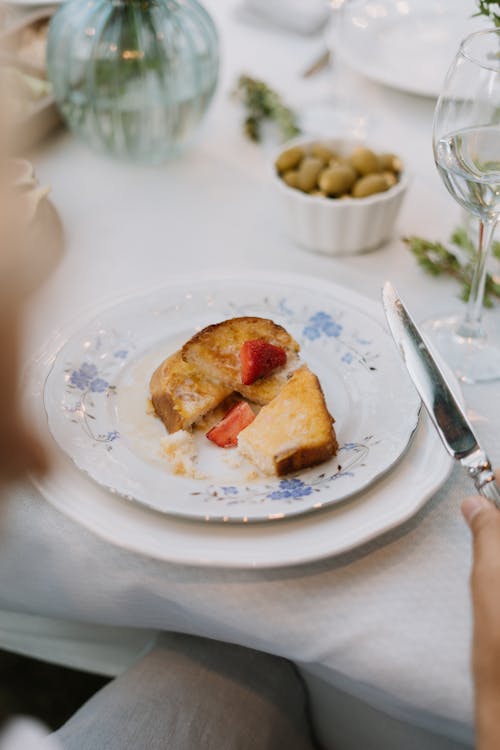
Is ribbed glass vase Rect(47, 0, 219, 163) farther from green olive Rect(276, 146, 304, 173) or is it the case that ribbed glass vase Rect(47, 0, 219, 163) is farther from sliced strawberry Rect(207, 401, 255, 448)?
sliced strawberry Rect(207, 401, 255, 448)

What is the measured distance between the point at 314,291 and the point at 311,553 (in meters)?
0.39

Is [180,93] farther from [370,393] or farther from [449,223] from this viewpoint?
[370,393]

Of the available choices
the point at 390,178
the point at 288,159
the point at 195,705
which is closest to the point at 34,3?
the point at 288,159

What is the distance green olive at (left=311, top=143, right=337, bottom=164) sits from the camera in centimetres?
111

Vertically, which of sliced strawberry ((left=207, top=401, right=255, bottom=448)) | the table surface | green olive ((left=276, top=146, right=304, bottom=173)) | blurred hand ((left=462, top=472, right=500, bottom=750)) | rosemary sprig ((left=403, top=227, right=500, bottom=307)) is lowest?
the table surface

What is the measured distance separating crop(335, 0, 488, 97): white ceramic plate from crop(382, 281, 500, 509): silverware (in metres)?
0.66

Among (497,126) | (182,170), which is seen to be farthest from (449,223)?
(182,170)

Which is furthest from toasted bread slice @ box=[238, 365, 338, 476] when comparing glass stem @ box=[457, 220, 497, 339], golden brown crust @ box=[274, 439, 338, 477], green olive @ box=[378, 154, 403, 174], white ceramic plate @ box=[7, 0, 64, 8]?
white ceramic plate @ box=[7, 0, 64, 8]

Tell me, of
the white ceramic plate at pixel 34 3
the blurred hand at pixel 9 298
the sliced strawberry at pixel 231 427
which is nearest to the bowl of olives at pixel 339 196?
the sliced strawberry at pixel 231 427

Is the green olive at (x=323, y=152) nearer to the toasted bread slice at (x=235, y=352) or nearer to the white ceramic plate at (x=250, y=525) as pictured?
the toasted bread slice at (x=235, y=352)

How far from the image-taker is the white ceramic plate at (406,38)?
134cm

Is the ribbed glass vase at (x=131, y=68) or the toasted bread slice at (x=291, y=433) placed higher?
the ribbed glass vase at (x=131, y=68)

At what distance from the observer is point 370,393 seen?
78 centimetres

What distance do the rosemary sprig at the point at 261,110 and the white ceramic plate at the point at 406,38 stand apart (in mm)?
140
